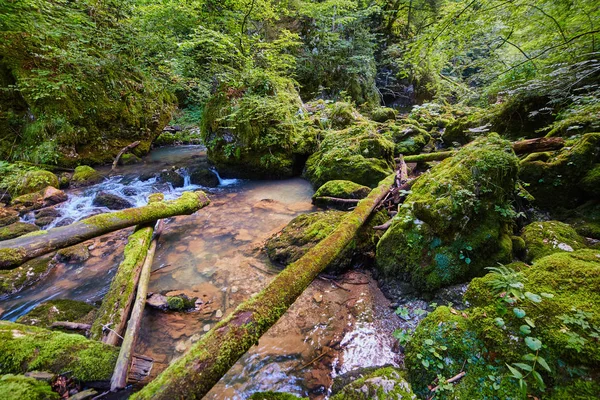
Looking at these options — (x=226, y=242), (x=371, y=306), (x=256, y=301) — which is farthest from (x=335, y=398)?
(x=226, y=242)

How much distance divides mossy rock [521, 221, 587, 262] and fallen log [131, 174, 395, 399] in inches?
115

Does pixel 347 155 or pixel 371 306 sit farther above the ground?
pixel 347 155

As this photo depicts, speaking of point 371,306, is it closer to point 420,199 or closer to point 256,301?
point 420,199

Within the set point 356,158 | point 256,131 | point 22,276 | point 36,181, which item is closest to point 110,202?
point 36,181

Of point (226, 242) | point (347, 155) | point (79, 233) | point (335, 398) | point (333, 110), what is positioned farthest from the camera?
point (333, 110)

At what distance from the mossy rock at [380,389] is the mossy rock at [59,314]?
3.52m

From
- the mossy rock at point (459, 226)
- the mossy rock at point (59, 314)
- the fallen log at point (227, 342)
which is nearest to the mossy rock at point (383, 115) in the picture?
the mossy rock at point (459, 226)

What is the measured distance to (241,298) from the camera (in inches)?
153

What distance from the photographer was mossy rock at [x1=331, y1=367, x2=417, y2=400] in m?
1.76

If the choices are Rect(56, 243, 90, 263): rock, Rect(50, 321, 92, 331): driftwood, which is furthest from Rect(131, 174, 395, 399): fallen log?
Rect(56, 243, 90, 263): rock

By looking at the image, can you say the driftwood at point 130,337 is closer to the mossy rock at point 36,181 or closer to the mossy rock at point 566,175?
the mossy rock at point 566,175

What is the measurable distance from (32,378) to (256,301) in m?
1.88

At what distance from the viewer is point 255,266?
461 cm

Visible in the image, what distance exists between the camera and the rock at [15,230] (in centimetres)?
539
